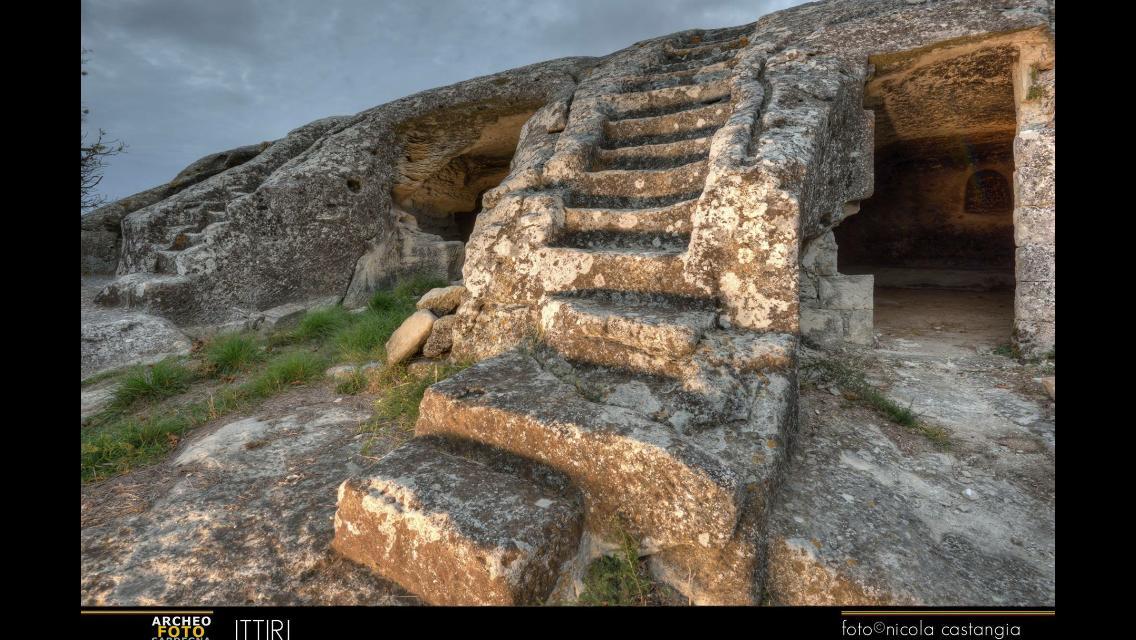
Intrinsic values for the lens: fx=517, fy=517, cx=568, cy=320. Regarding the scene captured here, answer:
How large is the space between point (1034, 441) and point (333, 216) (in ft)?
17.7

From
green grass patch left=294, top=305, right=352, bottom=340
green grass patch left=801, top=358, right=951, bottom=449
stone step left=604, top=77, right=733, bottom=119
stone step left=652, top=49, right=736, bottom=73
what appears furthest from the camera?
green grass patch left=294, top=305, right=352, bottom=340

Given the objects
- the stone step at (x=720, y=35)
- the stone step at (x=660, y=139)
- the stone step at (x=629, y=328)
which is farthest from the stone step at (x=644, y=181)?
the stone step at (x=720, y=35)

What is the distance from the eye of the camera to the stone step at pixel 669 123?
331cm

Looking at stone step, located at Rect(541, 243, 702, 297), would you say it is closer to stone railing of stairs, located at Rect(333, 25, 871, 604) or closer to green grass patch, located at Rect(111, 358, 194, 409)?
stone railing of stairs, located at Rect(333, 25, 871, 604)

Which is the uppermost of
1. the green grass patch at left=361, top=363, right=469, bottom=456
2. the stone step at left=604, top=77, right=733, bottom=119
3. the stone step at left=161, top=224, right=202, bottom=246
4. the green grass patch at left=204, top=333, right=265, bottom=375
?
the stone step at left=604, top=77, right=733, bottom=119

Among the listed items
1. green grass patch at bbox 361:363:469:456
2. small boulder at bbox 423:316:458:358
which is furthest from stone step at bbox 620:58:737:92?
green grass patch at bbox 361:363:469:456

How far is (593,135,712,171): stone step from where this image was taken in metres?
3.11

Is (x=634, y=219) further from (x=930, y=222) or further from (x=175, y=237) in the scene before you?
(x=930, y=222)

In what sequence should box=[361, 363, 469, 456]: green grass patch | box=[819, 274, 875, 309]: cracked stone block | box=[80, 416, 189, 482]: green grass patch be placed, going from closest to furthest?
box=[80, 416, 189, 482]: green grass patch
box=[361, 363, 469, 456]: green grass patch
box=[819, 274, 875, 309]: cracked stone block

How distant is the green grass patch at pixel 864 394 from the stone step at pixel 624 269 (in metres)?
1.11

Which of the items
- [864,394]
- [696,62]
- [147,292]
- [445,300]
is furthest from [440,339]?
[696,62]

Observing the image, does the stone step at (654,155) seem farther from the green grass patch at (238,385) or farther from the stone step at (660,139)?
the green grass patch at (238,385)

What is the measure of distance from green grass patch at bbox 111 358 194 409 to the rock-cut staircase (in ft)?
7.39

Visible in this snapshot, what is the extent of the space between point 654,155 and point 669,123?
1.16 feet
